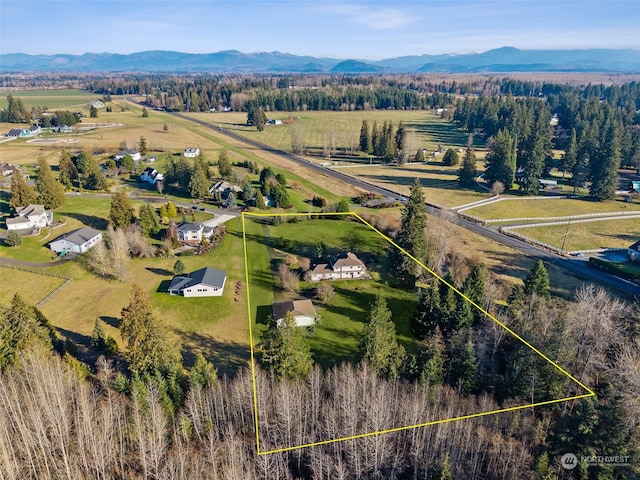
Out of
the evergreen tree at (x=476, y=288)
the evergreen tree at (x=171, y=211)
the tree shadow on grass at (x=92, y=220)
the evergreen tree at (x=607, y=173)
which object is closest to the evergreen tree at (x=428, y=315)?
the evergreen tree at (x=476, y=288)

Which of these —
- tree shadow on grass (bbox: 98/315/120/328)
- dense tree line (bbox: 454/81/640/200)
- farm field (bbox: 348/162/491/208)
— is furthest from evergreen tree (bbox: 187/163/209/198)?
dense tree line (bbox: 454/81/640/200)

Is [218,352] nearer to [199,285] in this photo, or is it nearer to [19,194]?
[199,285]

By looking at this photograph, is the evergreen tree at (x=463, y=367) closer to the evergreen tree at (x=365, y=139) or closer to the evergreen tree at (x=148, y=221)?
the evergreen tree at (x=148, y=221)

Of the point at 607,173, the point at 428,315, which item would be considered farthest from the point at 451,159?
the point at 428,315

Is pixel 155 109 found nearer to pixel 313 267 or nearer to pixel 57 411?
pixel 313 267

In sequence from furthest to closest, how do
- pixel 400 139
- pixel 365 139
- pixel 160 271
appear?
pixel 365 139 < pixel 400 139 < pixel 160 271

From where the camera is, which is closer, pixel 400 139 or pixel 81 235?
pixel 81 235

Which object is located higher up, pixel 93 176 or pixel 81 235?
pixel 93 176

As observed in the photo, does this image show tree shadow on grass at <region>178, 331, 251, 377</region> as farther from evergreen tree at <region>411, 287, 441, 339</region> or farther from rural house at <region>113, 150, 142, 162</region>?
rural house at <region>113, 150, 142, 162</region>
